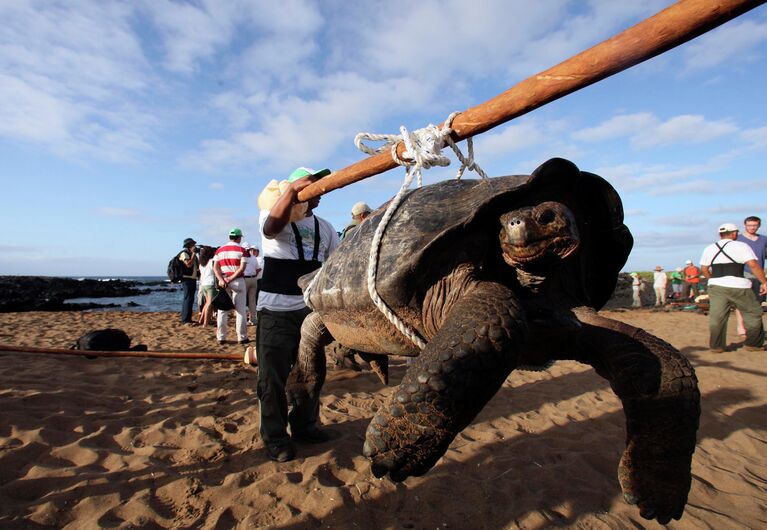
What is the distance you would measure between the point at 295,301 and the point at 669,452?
2.55 m

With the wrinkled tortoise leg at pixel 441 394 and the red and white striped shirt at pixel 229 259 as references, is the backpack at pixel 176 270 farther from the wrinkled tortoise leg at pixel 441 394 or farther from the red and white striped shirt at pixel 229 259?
the wrinkled tortoise leg at pixel 441 394

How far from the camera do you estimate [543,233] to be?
64.0 inches

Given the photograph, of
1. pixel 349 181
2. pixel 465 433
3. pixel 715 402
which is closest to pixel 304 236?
pixel 349 181

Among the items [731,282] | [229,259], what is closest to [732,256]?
[731,282]

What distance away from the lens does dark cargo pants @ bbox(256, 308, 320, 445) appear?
10.5 ft

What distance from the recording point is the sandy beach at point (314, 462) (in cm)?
256

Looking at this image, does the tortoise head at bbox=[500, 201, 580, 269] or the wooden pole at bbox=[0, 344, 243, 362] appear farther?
the wooden pole at bbox=[0, 344, 243, 362]

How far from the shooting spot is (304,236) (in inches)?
131

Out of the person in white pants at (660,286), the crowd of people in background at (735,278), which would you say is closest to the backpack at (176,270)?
the crowd of people in background at (735,278)

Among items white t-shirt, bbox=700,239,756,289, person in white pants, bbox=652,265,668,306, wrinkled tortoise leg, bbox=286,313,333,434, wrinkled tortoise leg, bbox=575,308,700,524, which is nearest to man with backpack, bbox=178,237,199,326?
wrinkled tortoise leg, bbox=286,313,333,434

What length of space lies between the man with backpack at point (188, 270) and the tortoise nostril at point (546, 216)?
10.4 m

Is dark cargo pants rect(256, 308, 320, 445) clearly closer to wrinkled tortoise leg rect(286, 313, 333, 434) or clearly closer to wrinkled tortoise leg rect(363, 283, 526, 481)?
wrinkled tortoise leg rect(286, 313, 333, 434)

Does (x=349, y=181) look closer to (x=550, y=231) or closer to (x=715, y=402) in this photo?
(x=550, y=231)

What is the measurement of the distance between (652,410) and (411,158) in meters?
1.52
